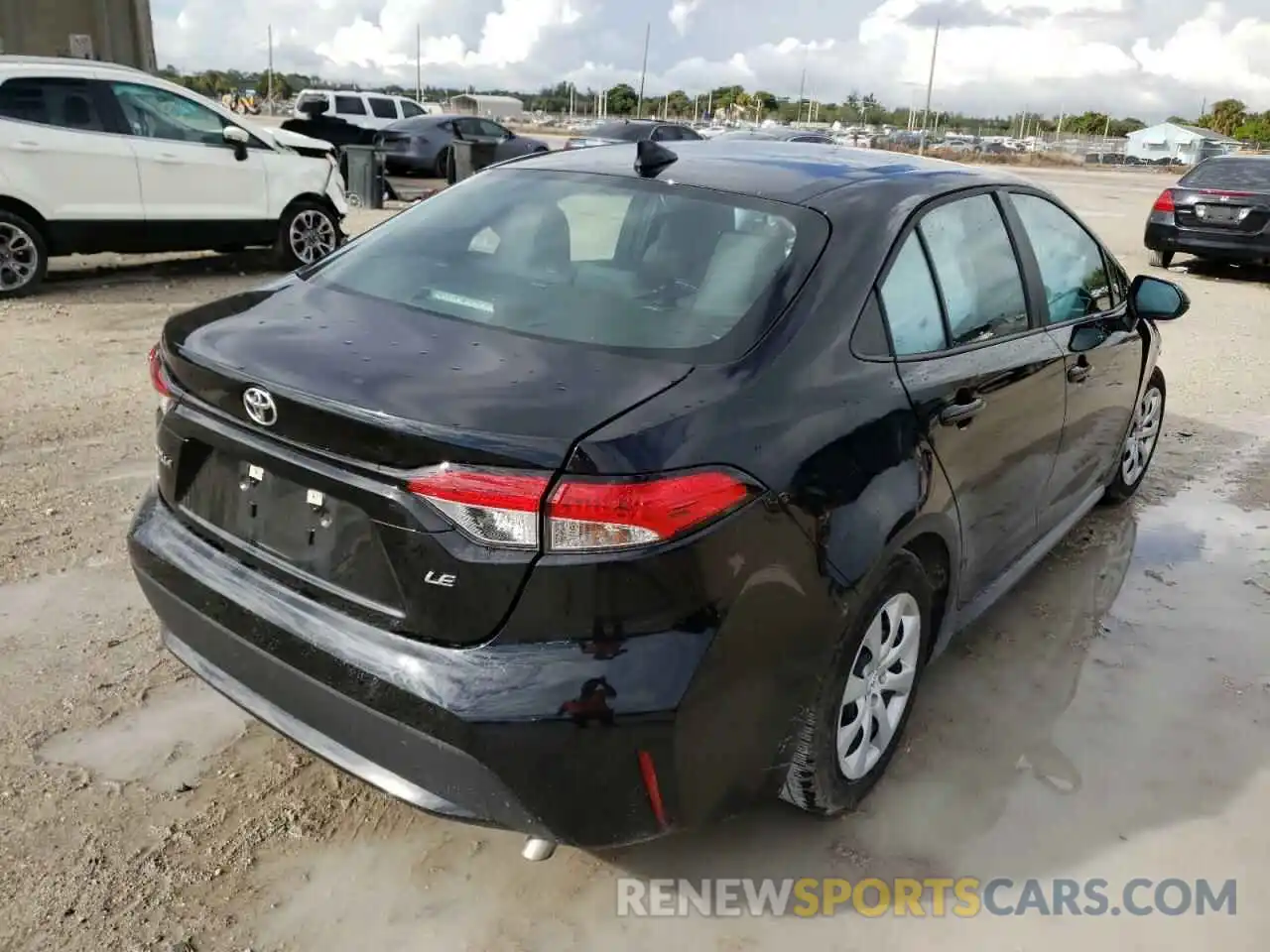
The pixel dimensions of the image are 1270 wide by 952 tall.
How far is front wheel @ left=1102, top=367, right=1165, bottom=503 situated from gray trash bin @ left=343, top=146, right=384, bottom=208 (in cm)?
1197

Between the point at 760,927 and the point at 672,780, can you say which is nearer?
the point at 672,780

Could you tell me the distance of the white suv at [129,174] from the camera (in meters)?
8.38

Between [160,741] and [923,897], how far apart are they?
2.09m

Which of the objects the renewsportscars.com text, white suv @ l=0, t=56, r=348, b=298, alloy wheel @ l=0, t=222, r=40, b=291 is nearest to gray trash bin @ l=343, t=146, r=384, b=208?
white suv @ l=0, t=56, r=348, b=298

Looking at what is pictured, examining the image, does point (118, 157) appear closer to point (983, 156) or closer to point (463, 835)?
point (463, 835)

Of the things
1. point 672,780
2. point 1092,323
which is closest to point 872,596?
point 672,780

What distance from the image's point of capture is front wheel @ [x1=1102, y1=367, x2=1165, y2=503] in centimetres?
511

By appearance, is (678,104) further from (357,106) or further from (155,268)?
(155,268)

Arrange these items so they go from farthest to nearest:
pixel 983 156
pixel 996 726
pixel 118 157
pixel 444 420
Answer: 1. pixel 983 156
2. pixel 118 157
3. pixel 996 726
4. pixel 444 420

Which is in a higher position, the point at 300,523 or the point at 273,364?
the point at 273,364

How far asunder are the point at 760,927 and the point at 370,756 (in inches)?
39.1

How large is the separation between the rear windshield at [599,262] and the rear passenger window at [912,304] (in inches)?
9.9

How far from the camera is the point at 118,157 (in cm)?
882

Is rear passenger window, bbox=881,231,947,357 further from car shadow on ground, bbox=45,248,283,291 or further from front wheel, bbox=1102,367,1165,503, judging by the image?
car shadow on ground, bbox=45,248,283,291
